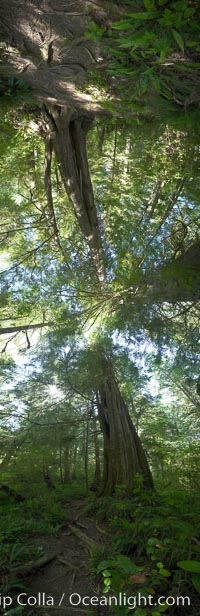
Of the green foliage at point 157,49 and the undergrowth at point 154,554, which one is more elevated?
the green foliage at point 157,49

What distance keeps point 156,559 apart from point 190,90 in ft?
9.11

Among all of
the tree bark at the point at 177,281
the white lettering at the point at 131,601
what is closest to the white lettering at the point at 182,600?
the white lettering at the point at 131,601

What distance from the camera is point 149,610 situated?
185 cm

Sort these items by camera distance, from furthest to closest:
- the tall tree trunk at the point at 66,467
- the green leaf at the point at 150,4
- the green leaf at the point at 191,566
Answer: the tall tree trunk at the point at 66,467, the green leaf at the point at 150,4, the green leaf at the point at 191,566

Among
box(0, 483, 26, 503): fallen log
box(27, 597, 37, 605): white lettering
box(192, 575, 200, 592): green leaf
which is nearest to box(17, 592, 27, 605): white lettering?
box(27, 597, 37, 605): white lettering

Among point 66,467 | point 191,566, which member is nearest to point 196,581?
point 191,566

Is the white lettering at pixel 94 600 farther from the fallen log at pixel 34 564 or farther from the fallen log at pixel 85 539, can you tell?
the fallen log at pixel 85 539

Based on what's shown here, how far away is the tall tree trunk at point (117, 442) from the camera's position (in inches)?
179

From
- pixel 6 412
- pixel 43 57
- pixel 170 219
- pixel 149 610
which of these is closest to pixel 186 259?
pixel 170 219

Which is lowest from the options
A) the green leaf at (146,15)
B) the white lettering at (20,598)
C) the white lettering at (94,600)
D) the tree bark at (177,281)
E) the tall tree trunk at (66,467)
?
the white lettering at (94,600)

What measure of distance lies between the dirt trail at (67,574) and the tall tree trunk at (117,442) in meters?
0.86

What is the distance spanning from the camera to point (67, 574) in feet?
8.90

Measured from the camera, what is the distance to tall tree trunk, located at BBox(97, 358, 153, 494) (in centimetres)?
455

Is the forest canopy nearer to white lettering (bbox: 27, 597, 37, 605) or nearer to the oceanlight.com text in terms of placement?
the oceanlight.com text
